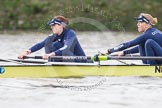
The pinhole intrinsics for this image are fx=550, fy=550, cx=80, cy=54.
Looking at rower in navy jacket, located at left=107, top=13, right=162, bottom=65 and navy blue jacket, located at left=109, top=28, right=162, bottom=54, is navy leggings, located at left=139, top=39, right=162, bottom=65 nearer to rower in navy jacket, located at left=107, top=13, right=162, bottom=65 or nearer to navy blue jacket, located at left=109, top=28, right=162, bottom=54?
rower in navy jacket, located at left=107, top=13, right=162, bottom=65

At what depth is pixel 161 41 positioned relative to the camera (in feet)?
51.5

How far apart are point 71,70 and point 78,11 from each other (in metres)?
25.5

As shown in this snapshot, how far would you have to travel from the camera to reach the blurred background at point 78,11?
1544 inches

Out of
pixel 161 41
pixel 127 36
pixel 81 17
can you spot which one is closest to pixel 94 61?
pixel 161 41

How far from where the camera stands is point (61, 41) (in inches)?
613

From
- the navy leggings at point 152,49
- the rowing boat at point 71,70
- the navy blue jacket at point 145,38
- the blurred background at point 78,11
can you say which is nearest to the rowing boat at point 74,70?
the rowing boat at point 71,70

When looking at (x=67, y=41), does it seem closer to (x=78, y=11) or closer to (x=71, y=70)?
(x=71, y=70)

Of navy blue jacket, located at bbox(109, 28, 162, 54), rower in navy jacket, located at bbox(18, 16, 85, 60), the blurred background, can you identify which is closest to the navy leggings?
navy blue jacket, located at bbox(109, 28, 162, 54)

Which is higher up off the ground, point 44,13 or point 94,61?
point 44,13

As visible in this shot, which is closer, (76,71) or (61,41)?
(76,71)

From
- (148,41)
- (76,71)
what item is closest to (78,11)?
(148,41)

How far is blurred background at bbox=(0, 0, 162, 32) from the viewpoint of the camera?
129 ft

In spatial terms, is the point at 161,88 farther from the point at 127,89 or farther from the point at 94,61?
the point at 94,61

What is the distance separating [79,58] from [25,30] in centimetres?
2470
